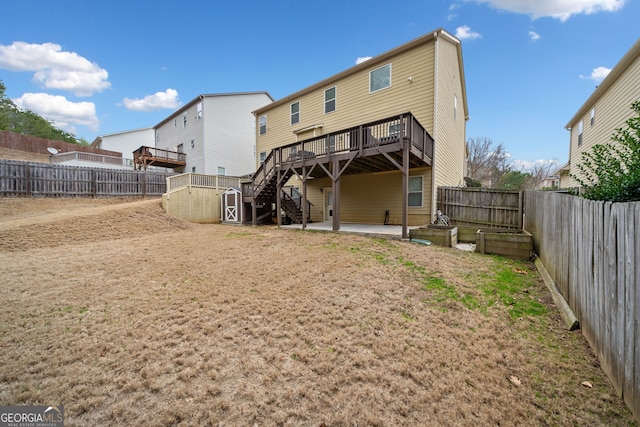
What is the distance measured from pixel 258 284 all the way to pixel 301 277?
0.79 meters

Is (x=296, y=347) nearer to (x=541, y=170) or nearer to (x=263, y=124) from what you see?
(x=263, y=124)

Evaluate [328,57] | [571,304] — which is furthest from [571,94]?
[571,304]

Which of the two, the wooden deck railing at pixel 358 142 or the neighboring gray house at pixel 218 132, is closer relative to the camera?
the wooden deck railing at pixel 358 142

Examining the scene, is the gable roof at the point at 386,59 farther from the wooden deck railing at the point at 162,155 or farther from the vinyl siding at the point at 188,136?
the wooden deck railing at the point at 162,155

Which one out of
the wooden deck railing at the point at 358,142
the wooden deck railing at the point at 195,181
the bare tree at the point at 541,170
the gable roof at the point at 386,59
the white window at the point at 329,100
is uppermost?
the gable roof at the point at 386,59

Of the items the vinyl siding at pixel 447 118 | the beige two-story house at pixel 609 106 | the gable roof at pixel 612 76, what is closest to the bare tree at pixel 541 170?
the beige two-story house at pixel 609 106

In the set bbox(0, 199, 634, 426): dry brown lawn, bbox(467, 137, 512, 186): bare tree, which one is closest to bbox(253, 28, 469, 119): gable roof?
bbox(0, 199, 634, 426): dry brown lawn

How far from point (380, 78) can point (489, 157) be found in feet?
83.7

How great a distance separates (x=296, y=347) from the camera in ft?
8.60

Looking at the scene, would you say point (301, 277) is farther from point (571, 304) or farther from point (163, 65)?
point (163, 65)

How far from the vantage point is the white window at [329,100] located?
44.6ft

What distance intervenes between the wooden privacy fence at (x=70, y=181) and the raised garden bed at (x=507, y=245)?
2078 cm

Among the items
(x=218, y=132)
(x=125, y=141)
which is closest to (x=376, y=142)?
(x=218, y=132)

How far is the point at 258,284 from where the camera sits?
443 centimetres
